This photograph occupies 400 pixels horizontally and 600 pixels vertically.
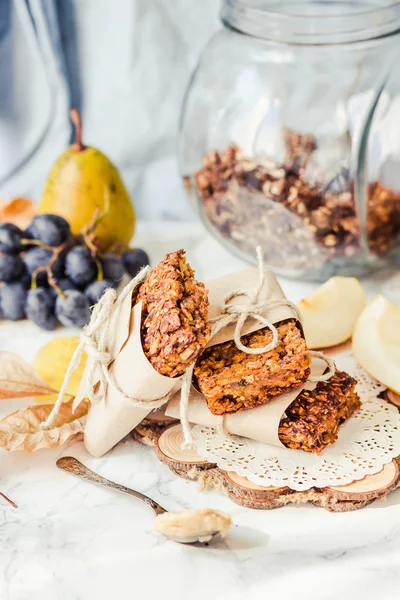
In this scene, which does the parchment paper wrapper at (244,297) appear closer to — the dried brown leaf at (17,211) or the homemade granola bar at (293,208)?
the homemade granola bar at (293,208)

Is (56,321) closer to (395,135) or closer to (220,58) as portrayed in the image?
(220,58)

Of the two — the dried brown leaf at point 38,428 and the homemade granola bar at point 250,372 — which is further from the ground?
the homemade granola bar at point 250,372

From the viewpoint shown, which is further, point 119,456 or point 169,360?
point 119,456

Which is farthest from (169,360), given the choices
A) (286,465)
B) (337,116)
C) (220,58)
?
(220,58)

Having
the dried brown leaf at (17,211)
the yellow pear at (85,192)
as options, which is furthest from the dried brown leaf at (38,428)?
the dried brown leaf at (17,211)

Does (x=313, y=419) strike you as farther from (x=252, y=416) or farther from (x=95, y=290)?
(x=95, y=290)

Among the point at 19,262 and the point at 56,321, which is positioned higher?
the point at 19,262

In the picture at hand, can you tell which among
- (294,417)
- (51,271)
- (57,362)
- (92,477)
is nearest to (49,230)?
(51,271)
